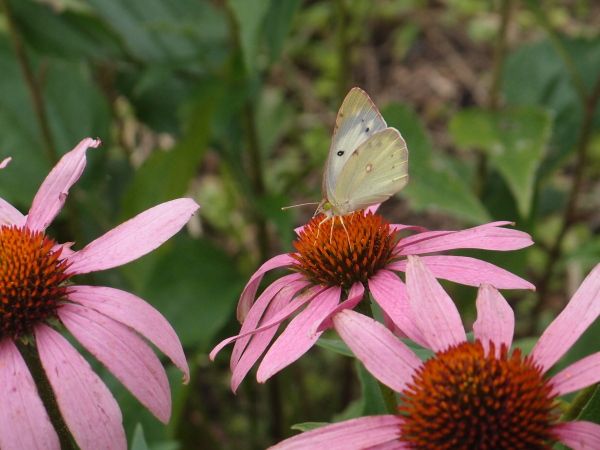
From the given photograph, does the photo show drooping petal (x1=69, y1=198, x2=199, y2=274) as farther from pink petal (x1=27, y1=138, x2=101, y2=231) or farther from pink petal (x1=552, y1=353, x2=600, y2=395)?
pink petal (x1=552, y1=353, x2=600, y2=395)

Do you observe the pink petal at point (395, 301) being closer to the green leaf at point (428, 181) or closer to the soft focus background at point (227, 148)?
the soft focus background at point (227, 148)

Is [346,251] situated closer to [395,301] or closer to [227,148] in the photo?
[395,301]

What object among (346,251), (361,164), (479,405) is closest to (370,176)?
(361,164)


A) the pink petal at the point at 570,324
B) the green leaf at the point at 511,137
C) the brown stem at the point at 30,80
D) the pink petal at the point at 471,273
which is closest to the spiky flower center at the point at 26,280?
the pink petal at the point at 471,273

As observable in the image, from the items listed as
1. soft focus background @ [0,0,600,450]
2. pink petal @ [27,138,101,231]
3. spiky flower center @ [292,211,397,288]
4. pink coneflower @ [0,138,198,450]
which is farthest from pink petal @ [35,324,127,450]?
soft focus background @ [0,0,600,450]

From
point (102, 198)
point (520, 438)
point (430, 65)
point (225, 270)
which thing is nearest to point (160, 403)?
point (520, 438)

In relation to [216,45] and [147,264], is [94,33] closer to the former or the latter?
[216,45]
